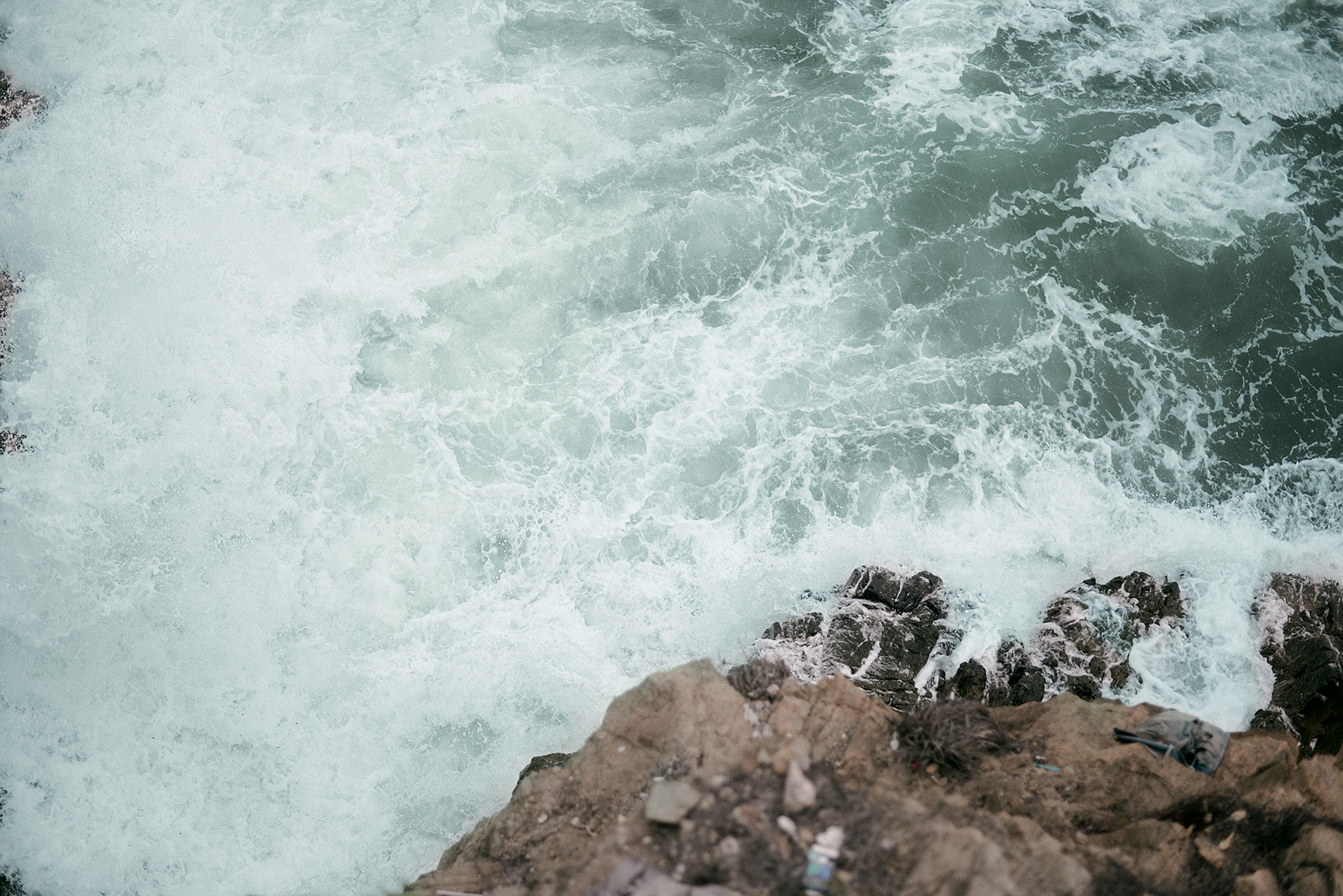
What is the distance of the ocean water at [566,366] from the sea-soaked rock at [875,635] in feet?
2.23

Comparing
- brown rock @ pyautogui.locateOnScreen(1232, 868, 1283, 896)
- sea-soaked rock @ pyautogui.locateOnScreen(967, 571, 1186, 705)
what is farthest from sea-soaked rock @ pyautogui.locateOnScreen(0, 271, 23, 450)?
brown rock @ pyautogui.locateOnScreen(1232, 868, 1283, 896)

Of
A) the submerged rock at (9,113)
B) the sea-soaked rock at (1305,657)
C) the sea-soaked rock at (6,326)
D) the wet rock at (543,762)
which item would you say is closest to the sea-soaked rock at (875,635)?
the wet rock at (543,762)

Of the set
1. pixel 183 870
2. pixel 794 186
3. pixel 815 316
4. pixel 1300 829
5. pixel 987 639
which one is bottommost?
pixel 183 870

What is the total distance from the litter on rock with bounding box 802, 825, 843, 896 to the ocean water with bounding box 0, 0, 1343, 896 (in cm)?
752

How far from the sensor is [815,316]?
22203 mm

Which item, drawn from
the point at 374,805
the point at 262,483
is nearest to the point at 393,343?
the point at 262,483

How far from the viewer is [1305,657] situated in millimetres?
17531

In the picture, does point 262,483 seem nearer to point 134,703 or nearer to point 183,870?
point 134,703

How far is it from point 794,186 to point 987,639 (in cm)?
1356

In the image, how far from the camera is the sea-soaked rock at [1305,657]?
16641 millimetres

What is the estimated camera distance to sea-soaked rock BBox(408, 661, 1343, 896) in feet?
35.1

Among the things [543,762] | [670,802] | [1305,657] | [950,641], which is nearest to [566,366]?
[543,762]

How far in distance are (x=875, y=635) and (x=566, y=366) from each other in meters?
10.1

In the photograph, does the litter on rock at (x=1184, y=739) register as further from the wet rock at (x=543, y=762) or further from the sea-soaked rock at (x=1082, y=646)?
the wet rock at (x=543, y=762)
